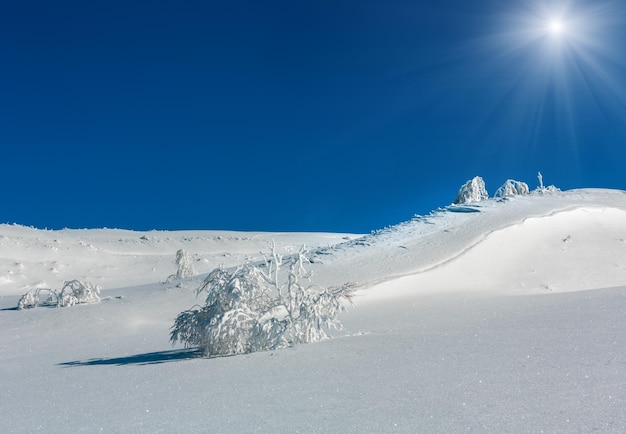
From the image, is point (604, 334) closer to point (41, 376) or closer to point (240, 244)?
point (41, 376)

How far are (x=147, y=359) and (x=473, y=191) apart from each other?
27135 mm

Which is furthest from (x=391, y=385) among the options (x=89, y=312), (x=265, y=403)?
(x=89, y=312)

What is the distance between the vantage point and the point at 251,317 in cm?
1012

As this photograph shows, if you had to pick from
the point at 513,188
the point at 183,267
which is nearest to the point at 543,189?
the point at 513,188

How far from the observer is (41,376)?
9.46m

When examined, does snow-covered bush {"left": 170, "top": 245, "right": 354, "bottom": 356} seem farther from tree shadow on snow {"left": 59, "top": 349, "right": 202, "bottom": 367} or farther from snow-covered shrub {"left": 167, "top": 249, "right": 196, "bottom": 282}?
snow-covered shrub {"left": 167, "top": 249, "right": 196, "bottom": 282}

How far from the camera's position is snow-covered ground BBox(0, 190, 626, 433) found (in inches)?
194

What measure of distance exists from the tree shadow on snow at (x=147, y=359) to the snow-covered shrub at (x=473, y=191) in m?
25.7

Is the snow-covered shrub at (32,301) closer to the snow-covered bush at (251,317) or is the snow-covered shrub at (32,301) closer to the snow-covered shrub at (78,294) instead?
the snow-covered shrub at (78,294)

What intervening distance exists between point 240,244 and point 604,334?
44.9 m

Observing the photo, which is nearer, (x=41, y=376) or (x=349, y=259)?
(x=41, y=376)

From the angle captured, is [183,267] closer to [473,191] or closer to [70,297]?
[70,297]

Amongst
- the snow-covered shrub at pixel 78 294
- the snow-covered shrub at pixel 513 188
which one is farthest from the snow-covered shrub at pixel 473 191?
the snow-covered shrub at pixel 78 294

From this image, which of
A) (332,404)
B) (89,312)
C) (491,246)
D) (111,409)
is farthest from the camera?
(491,246)
